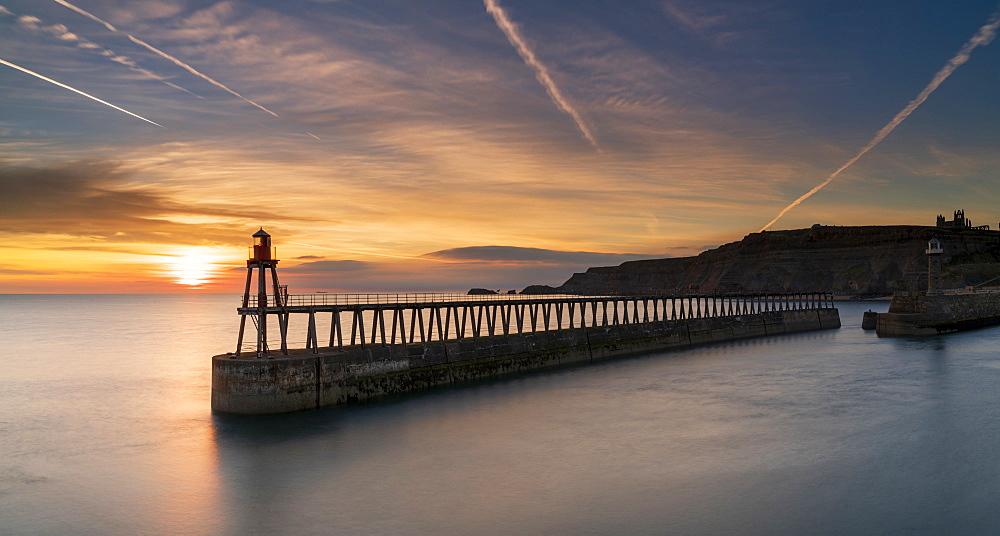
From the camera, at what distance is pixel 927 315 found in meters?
56.4

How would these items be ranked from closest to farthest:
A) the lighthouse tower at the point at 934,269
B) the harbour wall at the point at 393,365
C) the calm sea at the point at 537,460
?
→ the calm sea at the point at 537,460 < the harbour wall at the point at 393,365 < the lighthouse tower at the point at 934,269

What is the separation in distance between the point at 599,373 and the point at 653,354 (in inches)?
445

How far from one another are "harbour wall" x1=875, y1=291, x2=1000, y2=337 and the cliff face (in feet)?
236

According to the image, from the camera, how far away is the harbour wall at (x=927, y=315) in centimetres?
5656

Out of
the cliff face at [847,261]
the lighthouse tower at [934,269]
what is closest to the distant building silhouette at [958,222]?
the cliff face at [847,261]

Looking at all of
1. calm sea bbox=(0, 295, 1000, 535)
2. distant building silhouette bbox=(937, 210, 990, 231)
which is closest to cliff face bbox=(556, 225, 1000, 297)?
distant building silhouette bbox=(937, 210, 990, 231)

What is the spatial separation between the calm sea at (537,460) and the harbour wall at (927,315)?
23412 millimetres

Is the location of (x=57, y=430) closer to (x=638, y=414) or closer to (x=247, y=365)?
(x=247, y=365)

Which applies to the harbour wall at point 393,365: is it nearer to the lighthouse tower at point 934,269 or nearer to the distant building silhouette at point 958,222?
the lighthouse tower at point 934,269

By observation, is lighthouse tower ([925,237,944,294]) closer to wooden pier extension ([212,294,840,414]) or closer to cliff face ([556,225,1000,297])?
wooden pier extension ([212,294,840,414])

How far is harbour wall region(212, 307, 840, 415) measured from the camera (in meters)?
22.8

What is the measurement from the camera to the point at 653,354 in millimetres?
46656

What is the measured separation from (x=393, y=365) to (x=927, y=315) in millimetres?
51451

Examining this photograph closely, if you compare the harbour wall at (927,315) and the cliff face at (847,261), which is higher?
the cliff face at (847,261)
